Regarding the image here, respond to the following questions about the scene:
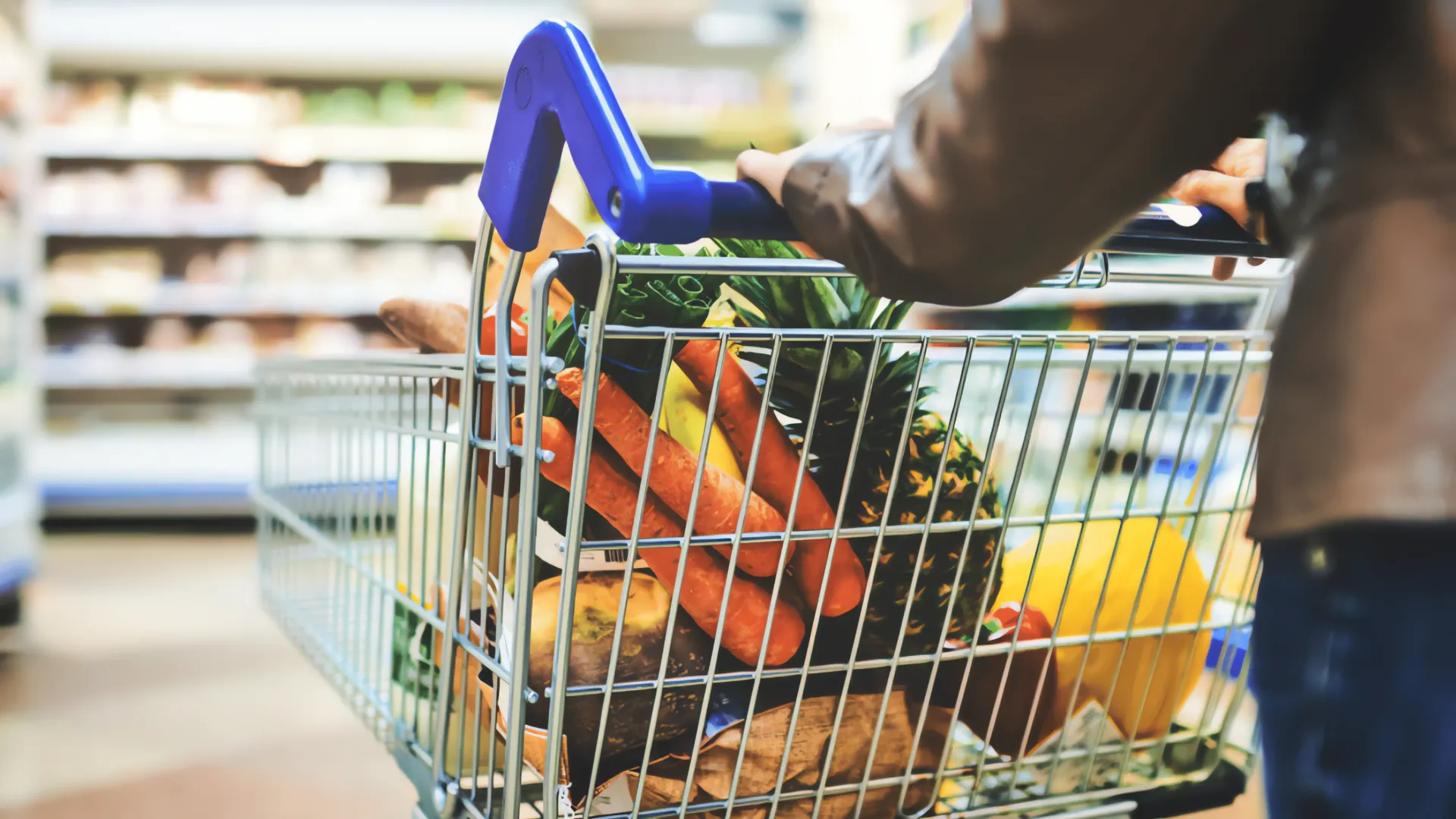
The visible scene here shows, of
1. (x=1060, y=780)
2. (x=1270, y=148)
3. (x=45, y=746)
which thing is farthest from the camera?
(x=45, y=746)

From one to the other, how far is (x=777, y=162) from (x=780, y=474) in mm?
254

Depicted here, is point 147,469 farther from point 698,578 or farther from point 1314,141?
point 1314,141

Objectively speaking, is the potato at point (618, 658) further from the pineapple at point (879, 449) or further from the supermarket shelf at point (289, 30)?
the supermarket shelf at point (289, 30)

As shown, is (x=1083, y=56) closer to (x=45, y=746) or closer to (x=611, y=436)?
(x=611, y=436)

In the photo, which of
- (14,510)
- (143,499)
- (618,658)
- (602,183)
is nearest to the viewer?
(602,183)

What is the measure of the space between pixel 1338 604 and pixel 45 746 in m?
2.17

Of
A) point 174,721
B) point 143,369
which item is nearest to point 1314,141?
point 174,721

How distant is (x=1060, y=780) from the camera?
0.88m

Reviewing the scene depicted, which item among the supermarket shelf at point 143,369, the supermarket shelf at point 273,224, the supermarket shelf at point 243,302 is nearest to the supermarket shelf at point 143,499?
the supermarket shelf at point 143,369

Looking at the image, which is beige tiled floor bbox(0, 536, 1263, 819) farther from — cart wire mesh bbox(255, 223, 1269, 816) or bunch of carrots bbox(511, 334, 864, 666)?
bunch of carrots bbox(511, 334, 864, 666)

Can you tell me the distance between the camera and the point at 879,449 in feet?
2.48

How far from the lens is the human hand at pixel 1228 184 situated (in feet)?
2.27

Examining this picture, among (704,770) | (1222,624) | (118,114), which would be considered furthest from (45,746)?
(118,114)

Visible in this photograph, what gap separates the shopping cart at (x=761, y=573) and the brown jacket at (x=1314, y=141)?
0.48 ft
